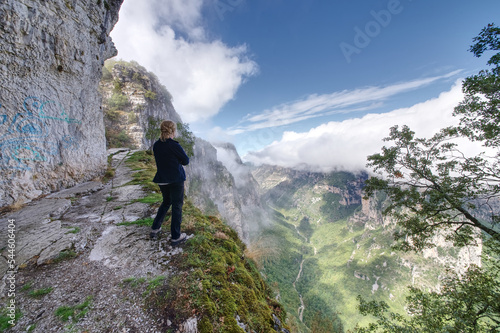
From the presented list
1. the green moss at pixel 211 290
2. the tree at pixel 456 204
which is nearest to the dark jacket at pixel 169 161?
the green moss at pixel 211 290

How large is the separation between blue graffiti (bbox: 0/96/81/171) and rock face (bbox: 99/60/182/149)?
20.0 metres

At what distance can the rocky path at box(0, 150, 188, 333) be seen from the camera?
2.96m

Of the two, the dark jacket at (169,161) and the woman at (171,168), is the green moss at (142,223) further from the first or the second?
the dark jacket at (169,161)

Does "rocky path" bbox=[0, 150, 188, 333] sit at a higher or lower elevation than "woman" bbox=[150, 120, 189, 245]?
lower

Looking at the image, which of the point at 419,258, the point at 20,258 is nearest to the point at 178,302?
the point at 20,258

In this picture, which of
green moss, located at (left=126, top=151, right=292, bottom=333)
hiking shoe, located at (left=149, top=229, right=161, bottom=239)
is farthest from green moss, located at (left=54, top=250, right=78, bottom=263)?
green moss, located at (left=126, top=151, right=292, bottom=333)

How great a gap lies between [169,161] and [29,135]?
748 cm

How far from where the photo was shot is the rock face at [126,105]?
3120cm

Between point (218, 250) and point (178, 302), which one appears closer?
point (178, 302)

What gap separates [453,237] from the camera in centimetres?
904

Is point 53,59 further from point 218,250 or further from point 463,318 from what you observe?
point 463,318

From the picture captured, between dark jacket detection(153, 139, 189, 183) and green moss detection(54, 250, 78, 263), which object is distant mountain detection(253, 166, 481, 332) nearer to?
green moss detection(54, 250, 78, 263)

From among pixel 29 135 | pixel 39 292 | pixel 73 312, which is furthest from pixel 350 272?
pixel 29 135

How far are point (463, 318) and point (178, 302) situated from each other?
32.1 ft
